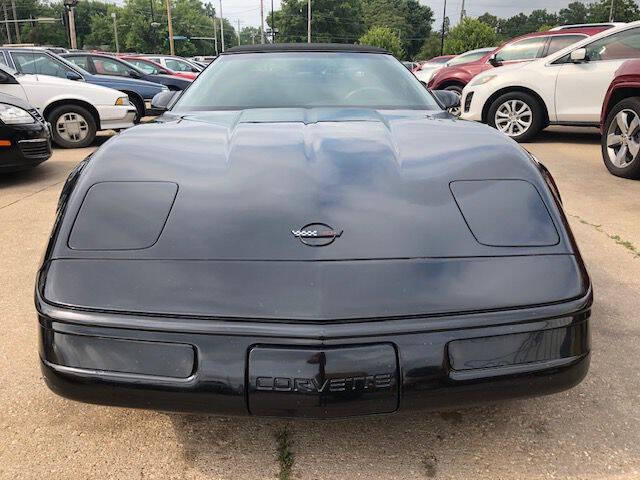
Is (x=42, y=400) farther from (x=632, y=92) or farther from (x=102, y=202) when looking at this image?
(x=632, y=92)

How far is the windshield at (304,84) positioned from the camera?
279cm

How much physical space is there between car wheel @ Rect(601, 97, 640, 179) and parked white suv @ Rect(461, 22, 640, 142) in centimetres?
175

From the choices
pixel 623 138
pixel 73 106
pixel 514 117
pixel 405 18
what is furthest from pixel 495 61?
pixel 405 18

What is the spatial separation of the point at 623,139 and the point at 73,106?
7.13m

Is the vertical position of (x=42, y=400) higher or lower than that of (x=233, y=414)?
Result: lower

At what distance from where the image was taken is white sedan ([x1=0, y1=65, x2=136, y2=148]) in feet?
26.3

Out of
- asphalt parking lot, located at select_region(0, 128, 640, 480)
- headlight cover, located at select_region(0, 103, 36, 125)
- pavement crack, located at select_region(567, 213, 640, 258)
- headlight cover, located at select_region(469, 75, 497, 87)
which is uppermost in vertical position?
headlight cover, located at select_region(469, 75, 497, 87)

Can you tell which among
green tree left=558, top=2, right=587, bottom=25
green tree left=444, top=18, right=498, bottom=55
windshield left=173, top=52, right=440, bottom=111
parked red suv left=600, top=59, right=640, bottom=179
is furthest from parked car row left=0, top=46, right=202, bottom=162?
green tree left=558, top=2, right=587, bottom=25

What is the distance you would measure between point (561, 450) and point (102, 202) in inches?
66.1

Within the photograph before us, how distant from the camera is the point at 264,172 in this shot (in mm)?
1821

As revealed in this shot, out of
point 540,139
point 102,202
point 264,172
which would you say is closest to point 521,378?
point 264,172

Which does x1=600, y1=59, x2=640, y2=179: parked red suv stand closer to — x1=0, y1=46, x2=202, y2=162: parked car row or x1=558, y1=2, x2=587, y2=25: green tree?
x1=0, y1=46, x2=202, y2=162: parked car row

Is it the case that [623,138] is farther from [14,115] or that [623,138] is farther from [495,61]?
[14,115]

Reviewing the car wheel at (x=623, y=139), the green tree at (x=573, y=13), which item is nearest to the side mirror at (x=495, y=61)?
the car wheel at (x=623, y=139)
